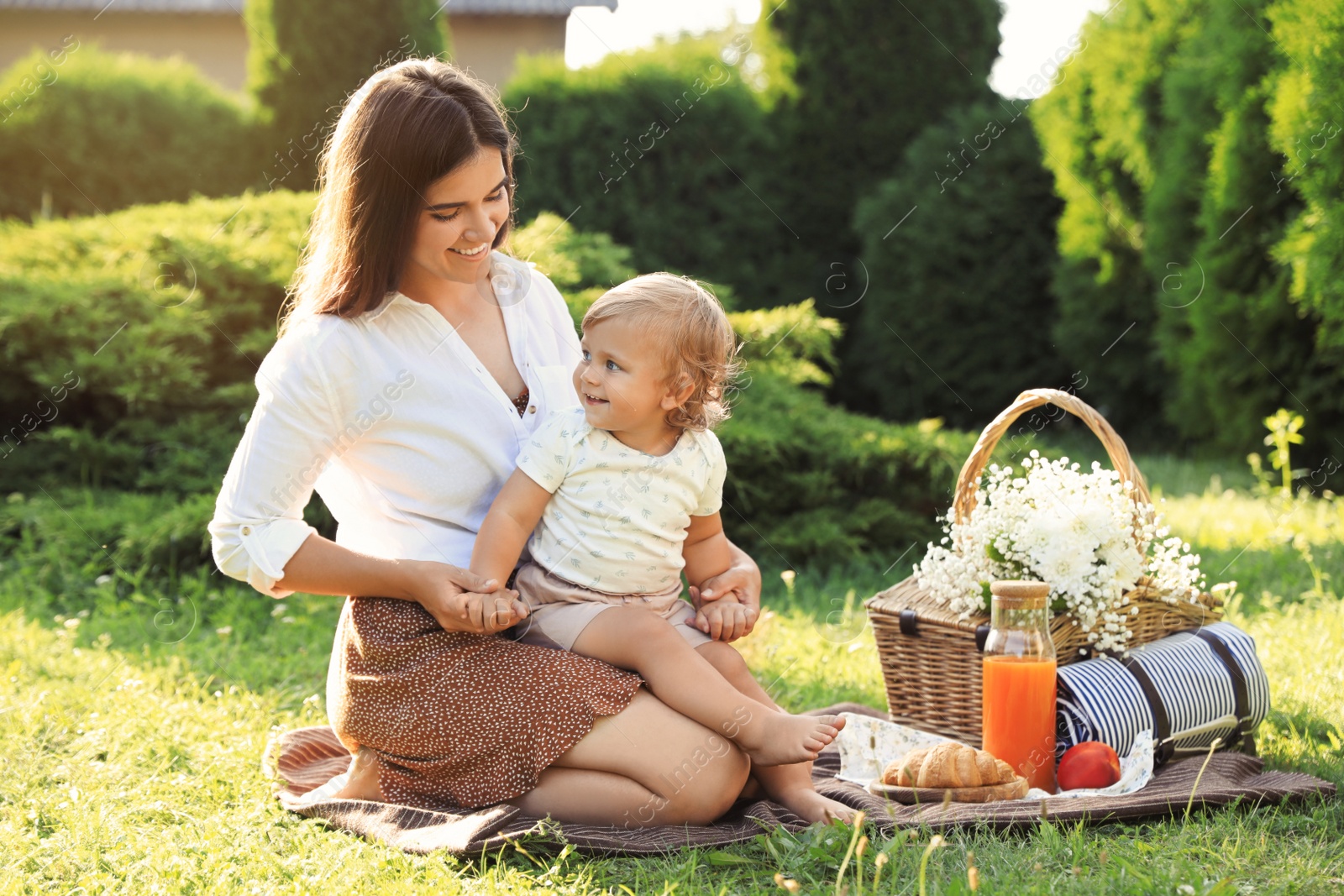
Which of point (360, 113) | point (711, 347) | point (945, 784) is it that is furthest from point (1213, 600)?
point (360, 113)

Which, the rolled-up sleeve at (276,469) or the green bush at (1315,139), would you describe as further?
the green bush at (1315,139)

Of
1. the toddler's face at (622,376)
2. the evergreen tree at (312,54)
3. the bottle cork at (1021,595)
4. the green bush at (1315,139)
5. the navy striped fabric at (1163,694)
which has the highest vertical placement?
the green bush at (1315,139)

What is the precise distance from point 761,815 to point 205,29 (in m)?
16.2

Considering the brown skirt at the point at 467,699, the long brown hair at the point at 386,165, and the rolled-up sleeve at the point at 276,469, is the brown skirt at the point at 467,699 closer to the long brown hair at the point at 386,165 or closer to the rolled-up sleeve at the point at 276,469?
the rolled-up sleeve at the point at 276,469

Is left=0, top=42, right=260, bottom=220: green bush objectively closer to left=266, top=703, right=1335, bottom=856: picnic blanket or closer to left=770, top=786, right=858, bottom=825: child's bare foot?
left=266, top=703, right=1335, bottom=856: picnic blanket

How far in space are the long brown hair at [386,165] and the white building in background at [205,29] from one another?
43.6ft

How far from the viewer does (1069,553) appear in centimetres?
286

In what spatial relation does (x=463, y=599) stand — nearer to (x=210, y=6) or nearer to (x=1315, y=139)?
(x=1315, y=139)

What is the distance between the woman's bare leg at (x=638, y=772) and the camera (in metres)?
2.41

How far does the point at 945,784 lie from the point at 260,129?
9.03m

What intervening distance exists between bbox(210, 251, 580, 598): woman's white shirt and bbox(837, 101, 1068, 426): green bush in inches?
261

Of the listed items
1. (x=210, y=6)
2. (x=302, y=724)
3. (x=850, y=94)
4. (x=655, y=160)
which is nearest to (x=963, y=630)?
(x=302, y=724)

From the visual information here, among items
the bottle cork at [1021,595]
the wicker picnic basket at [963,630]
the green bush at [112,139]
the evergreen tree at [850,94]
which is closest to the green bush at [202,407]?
the wicker picnic basket at [963,630]

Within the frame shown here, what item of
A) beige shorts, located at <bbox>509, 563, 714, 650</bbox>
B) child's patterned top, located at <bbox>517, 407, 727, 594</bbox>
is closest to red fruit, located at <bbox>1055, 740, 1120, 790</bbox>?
beige shorts, located at <bbox>509, 563, 714, 650</bbox>
